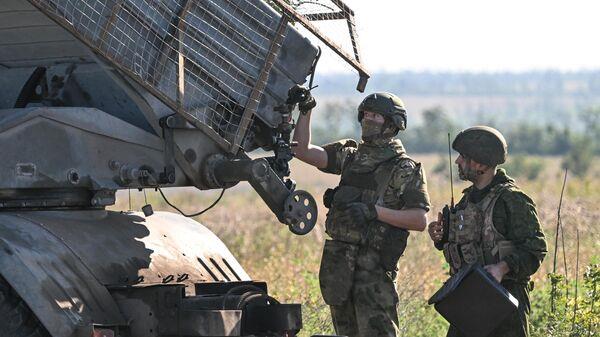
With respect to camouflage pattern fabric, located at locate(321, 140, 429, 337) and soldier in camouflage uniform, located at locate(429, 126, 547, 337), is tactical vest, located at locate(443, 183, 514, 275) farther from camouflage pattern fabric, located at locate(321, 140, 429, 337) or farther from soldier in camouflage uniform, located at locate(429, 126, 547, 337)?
camouflage pattern fabric, located at locate(321, 140, 429, 337)

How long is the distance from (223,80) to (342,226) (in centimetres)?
129

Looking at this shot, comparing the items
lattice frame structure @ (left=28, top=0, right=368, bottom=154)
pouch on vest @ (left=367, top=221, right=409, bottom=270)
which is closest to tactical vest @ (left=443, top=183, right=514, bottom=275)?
pouch on vest @ (left=367, top=221, right=409, bottom=270)

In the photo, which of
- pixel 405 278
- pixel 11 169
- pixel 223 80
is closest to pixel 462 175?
pixel 223 80

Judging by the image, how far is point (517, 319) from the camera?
852cm

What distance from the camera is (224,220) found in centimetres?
2267

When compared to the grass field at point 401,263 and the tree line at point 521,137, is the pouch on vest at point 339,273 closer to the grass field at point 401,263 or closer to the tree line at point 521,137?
the grass field at point 401,263

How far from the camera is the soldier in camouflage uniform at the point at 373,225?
8.95m

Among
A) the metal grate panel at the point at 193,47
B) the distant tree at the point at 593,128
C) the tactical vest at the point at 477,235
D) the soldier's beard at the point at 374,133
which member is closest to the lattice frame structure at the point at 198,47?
the metal grate panel at the point at 193,47

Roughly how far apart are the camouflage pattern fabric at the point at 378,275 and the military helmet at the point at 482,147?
455mm

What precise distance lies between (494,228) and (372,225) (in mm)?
836

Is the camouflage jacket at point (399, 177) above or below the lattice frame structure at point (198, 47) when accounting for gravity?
below

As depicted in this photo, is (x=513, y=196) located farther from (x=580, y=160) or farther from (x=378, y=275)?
(x=580, y=160)

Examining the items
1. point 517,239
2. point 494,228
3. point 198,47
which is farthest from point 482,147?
point 198,47

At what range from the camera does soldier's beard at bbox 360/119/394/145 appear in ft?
29.9
